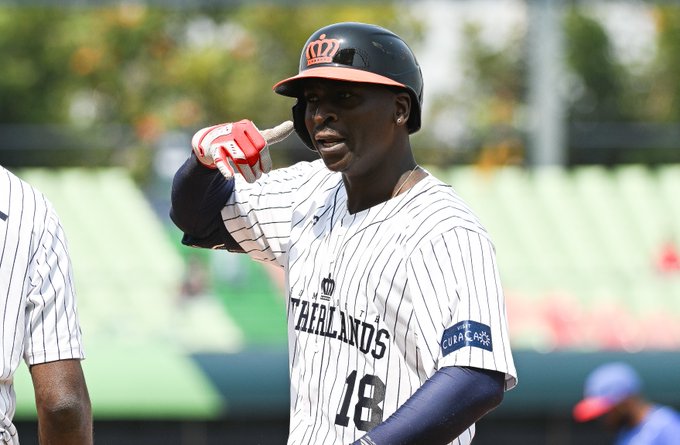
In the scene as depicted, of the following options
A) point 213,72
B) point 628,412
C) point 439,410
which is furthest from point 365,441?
point 213,72

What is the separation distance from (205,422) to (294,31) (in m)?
12.7

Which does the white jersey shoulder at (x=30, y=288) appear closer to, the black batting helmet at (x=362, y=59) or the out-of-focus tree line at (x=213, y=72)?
the black batting helmet at (x=362, y=59)

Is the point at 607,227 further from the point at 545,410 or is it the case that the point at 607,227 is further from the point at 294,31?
the point at 294,31

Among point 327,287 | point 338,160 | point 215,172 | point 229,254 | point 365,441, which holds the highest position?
point 229,254

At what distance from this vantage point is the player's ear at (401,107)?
2818 millimetres

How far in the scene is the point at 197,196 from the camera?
3141 mm

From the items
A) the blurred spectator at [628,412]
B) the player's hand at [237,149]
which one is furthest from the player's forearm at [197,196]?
the blurred spectator at [628,412]

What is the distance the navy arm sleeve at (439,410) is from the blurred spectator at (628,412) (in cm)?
466

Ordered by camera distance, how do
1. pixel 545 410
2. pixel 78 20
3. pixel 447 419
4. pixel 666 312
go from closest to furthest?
1. pixel 447 419
2. pixel 545 410
3. pixel 666 312
4. pixel 78 20

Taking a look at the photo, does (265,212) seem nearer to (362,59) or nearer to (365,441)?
(362,59)

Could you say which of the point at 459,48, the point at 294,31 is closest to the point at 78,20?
the point at 294,31

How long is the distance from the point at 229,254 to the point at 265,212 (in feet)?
26.5

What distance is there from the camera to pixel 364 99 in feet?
9.08

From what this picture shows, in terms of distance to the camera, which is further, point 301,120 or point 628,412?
point 628,412
